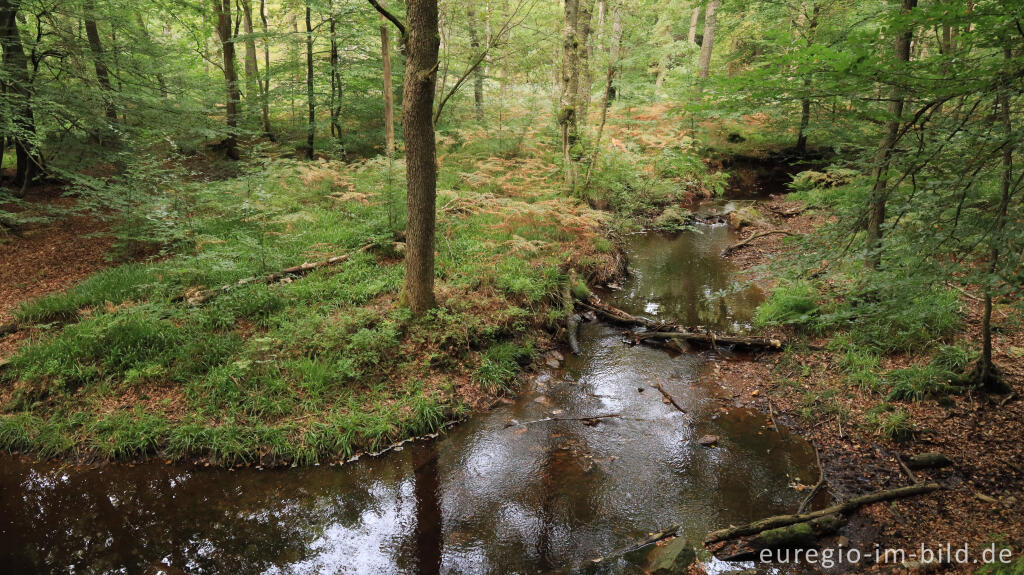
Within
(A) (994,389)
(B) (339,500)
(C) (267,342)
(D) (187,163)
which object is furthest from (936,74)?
(D) (187,163)

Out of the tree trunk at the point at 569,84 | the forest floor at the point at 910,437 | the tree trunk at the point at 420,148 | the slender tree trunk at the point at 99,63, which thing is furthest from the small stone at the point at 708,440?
the slender tree trunk at the point at 99,63

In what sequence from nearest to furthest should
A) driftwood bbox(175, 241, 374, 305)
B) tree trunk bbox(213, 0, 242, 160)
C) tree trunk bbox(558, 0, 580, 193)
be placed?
1. driftwood bbox(175, 241, 374, 305)
2. tree trunk bbox(558, 0, 580, 193)
3. tree trunk bbox(213, 0, 242, 160)

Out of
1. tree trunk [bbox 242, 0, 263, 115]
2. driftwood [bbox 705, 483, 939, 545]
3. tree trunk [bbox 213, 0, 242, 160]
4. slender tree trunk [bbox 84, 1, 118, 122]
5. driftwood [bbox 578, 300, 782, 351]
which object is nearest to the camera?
driftwood [bbox 705, 483, 939, 545]

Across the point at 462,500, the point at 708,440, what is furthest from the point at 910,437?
the point at 462,500

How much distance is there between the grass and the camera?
18.7ft

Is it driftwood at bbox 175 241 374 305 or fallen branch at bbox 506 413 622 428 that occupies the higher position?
driftwood at bbox 175 241 374 305

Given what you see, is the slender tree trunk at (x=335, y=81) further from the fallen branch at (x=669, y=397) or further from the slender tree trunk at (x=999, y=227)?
the slender tree trunk at (x=999, y=227)

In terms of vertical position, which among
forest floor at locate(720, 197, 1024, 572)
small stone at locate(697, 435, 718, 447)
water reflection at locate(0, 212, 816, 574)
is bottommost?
water reflection at locate(0, 212, 816, 574)

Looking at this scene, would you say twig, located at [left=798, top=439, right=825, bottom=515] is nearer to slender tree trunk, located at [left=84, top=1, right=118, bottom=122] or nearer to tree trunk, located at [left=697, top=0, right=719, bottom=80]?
slender tree trunk, located at [left=84, top=1, right=118, bottom=122]

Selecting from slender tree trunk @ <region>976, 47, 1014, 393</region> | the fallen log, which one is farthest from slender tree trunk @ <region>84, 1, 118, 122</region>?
slender tree trunk @ <region>976, 47, 1014, 393</region>

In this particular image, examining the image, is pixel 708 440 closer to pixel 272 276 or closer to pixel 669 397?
pixel 669 397

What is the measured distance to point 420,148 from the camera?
619 centimetres

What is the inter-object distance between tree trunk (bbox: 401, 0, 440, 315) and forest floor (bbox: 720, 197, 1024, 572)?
4.50m

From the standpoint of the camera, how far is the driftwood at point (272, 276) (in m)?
7.34
